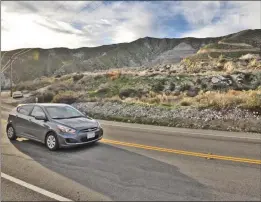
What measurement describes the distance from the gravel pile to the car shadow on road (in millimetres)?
7152

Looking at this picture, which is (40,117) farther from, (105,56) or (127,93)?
(105,56)

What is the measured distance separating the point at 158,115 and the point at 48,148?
9608 millimetres

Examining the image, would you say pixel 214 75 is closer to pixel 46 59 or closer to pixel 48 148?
pixel 48 148

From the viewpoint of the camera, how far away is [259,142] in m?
11.0

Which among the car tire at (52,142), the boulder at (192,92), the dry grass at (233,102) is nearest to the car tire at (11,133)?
the car tire at (52,142)

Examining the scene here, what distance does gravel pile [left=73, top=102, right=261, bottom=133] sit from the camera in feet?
49.0

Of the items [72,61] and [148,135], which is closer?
[148,135]

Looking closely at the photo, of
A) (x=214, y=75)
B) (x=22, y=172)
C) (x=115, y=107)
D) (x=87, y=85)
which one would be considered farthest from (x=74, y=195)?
(x=87, y=85)

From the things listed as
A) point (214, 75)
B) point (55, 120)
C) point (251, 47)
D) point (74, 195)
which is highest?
point (251, 47)

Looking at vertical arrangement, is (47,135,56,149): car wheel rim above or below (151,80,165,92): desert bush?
below

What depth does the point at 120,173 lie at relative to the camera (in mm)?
7035

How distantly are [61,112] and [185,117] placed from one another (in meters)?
8.58

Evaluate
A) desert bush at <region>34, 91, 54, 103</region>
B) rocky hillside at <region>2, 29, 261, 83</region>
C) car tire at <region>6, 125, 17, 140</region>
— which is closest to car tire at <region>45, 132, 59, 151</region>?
car tire at <region>6, 125, 17, 140</region>

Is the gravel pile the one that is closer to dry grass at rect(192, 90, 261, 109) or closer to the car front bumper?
dry grass at rect(192, 90, 261, 109)
